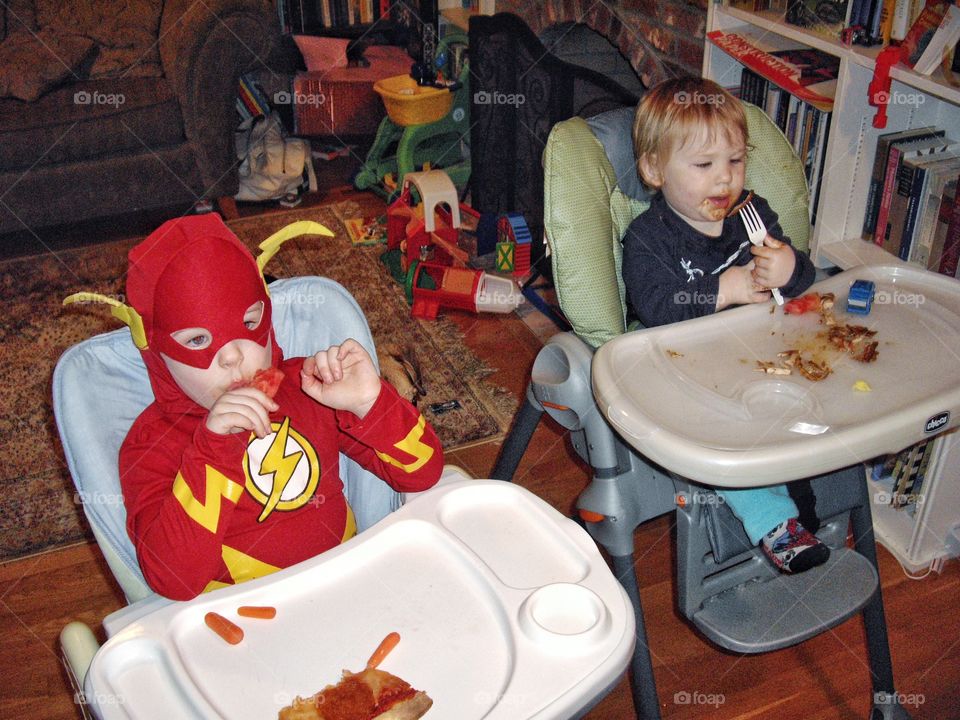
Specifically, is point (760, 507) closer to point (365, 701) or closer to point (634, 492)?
point (634, 492)

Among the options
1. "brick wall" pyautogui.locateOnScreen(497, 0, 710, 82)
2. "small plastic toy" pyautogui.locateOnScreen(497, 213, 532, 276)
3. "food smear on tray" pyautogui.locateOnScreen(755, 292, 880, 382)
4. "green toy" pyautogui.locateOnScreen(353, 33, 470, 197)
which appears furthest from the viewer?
"green toy" pyautogui.locateOnScreen(353, 33, 470, 197)

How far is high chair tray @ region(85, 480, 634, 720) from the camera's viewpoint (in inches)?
36.9

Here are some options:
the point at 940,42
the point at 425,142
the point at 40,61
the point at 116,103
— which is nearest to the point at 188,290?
the point at 940,42

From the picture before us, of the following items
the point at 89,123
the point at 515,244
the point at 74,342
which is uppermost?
the point at 89,123

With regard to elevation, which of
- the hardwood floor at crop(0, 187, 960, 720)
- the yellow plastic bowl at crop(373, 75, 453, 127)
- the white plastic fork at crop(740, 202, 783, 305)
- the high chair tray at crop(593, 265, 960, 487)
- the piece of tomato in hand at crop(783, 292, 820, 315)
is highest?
the white plastic fork at crop(740, 202, 783, 305)

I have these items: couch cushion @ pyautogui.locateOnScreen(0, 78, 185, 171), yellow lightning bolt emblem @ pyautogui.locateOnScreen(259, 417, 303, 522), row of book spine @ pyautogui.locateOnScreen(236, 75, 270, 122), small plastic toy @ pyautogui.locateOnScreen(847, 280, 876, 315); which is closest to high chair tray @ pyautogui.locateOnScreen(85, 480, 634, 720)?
yellow lightning bolt emblem @ pyautogui.locateOnScreen(259, 417, 303, 522)

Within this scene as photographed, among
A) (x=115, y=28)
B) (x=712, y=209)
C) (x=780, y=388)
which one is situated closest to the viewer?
(x=780, y=388)

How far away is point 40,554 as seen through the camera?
2.04 metres

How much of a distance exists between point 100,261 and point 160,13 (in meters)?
1.02

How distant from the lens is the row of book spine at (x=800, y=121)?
6.72ft

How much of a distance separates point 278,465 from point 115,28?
113 inches

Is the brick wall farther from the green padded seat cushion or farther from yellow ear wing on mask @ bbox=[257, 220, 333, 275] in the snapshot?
yellow ear wing on mask @ bbox=[257, 220, 333, 275]

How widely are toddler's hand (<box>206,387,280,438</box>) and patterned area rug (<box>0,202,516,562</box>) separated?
3.07 feet

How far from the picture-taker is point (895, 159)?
1.94m
